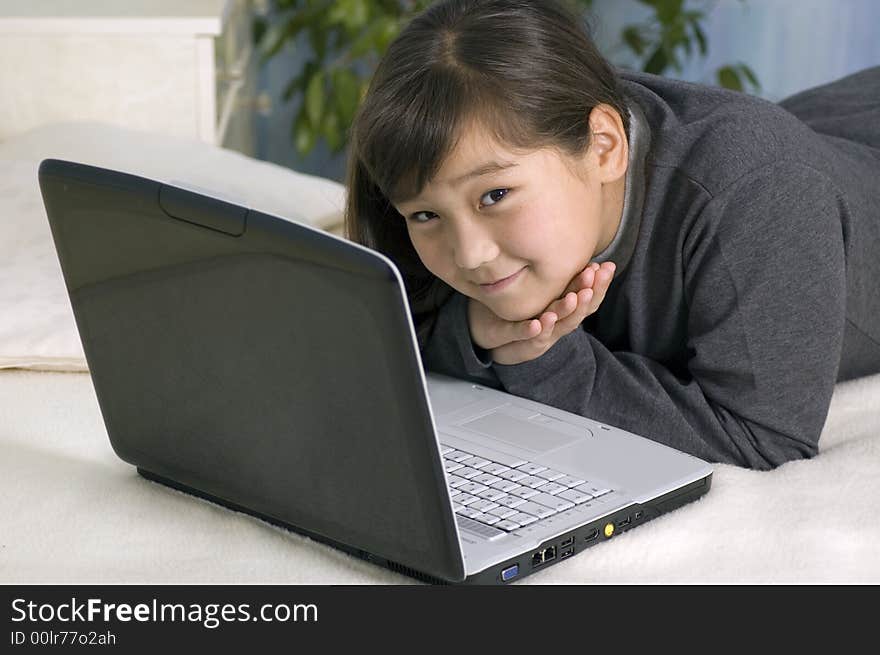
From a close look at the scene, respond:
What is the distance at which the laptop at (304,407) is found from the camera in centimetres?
68

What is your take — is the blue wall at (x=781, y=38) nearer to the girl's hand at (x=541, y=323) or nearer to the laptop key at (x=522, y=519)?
the girl's hand at (x=541, y=323)

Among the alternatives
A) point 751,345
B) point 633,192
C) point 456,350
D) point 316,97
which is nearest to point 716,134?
point 633,192

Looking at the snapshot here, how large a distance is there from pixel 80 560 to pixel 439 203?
354mm

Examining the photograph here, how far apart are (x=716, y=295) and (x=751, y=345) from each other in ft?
0.17

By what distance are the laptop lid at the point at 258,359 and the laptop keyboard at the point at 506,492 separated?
0.25ft

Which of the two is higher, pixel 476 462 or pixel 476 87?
pixel 476 87

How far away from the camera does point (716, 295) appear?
1.02 m

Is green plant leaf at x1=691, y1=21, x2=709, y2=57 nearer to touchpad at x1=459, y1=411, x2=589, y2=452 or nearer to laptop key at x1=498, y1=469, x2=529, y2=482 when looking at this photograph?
touchpad at x1=459, y1=411, x2=589, y2=452

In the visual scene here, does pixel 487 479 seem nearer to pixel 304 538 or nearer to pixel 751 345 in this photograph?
pixel 304 538

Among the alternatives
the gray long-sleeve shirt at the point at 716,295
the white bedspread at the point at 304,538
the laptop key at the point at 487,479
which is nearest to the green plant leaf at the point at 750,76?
the gray long-sleeve shirt at the point at 716,295

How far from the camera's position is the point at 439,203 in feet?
3.06

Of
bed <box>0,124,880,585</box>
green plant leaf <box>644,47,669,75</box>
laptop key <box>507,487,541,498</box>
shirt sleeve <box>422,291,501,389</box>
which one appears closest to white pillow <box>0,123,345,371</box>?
bed <box>0,124,880,585</box>

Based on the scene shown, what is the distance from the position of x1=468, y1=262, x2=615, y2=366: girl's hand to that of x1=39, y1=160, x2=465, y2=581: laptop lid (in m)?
0.29

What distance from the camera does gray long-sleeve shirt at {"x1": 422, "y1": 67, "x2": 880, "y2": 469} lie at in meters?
1.00
